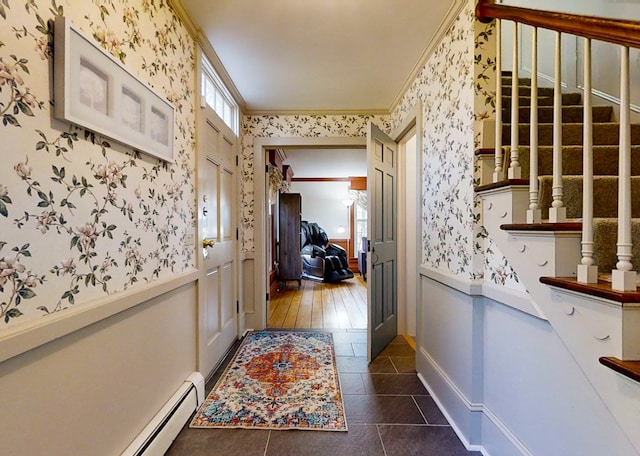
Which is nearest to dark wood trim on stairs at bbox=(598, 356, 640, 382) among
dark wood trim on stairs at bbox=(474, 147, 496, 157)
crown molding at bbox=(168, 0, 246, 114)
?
dark wood trim on stairs at bbox=(474, 147, 496, 157)

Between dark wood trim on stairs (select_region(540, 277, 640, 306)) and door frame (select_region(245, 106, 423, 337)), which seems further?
door frame (select_region(245, 106, 423, 337))

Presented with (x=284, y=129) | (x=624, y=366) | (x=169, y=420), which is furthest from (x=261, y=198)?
(x=624, y=366)

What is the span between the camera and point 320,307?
13.8 feet

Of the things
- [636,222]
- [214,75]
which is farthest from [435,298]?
[214,75]

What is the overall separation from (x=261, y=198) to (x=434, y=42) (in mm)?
2032

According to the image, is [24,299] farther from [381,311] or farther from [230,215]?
[381,311]

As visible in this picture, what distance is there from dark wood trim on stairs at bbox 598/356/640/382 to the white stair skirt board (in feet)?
5.48

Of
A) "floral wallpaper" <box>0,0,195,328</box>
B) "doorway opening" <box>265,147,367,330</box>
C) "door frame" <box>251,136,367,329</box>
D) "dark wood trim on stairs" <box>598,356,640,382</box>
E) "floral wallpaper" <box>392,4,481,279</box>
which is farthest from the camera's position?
"doorway opening" <box>265,147,367,330</box>

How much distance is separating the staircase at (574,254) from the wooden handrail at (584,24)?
47cm

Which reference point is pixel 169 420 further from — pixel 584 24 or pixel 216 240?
pixel 584 24

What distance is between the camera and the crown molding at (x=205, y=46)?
5.70ft

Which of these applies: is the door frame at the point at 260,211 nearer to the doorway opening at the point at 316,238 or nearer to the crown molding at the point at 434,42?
the doorway opening at the point at 316,238

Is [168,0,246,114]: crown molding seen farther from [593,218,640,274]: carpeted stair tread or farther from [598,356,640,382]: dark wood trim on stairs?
[598,356,640,382]: dark wood trim on stairs

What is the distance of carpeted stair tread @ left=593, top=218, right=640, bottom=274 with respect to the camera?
3.19ft
